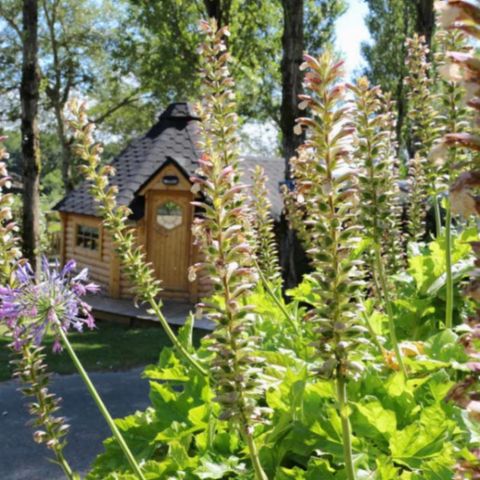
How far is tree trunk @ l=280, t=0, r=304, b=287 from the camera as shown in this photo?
34.2 feet

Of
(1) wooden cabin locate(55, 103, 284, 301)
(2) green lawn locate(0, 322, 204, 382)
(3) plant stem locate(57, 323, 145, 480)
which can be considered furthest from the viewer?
(1) wooden cabin locate(55, 103, 284, 301)

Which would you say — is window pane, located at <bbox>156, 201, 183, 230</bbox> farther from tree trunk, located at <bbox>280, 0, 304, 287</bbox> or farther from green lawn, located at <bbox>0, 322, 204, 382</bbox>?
tree trunk, located at <bbox>280, 0, 304, 287</bbox>

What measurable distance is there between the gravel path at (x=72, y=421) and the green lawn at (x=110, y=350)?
15.1 inches

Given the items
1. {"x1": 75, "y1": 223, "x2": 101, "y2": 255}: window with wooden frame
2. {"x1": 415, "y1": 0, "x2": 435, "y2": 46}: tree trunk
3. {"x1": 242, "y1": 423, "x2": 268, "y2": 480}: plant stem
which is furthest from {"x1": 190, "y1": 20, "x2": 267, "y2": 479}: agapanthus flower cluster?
{"x1": 75, "y1": 223, "x2": 101, "y2": 255}: window with wooden frame

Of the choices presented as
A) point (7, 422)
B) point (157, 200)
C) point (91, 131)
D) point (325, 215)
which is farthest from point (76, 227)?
point (325, 215)

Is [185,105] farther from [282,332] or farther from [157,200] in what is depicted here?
[282,332]

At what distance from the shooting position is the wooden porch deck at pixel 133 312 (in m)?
15.7

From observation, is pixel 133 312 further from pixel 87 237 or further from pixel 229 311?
pixel 229 311

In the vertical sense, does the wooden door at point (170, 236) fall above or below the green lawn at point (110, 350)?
above

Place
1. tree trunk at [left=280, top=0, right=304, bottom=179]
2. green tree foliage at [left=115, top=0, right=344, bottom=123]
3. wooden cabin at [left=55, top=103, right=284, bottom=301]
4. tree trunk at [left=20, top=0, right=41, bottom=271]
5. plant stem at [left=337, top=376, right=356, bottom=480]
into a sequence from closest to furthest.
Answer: plant stem at [left=337, top=376, right=356, bottom=480], tree trunk at [left=280, top=0, right=304, bottom=179], tree trunk at [left=20, top=0, right=41, bottom=271], wooden cabin at [left=55, top=103, right=284, bottom=301], green tree foliage at [left=115, top=0, right=344, bottom=123]

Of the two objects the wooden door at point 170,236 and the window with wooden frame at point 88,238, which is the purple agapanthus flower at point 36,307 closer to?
the wooden door at point 170,236

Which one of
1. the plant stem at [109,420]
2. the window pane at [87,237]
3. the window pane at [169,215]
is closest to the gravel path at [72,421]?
the plant stem at [109,420]

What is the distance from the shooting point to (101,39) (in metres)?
34.4

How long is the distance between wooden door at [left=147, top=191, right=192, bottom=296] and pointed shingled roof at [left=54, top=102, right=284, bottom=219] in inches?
20.0
